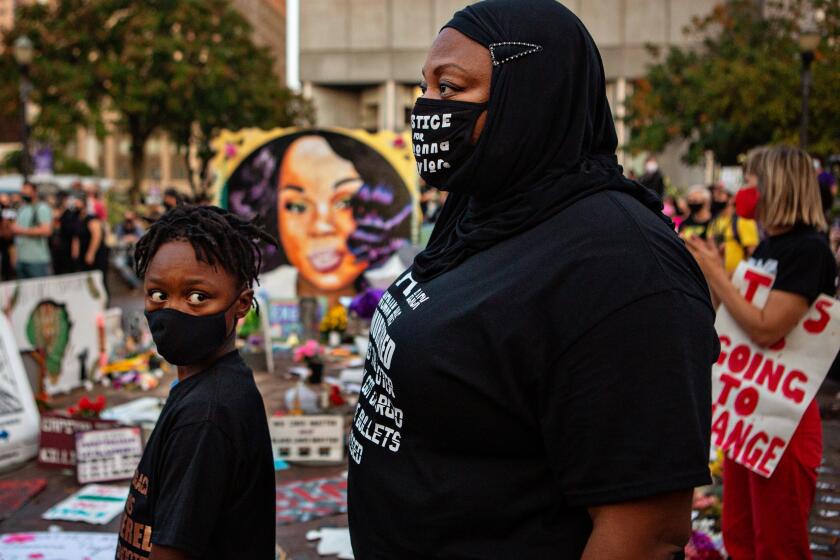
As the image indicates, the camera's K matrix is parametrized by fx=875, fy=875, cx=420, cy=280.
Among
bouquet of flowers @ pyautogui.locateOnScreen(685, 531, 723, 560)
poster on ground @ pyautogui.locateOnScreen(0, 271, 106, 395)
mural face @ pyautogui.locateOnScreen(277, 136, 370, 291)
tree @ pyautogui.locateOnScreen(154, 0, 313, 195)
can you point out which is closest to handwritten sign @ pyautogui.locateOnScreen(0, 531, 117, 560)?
bouquet of flowers @ pyautogui.locateOnScreen(685, 531, 723, 560)

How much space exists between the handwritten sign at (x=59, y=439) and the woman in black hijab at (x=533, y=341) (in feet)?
14.6

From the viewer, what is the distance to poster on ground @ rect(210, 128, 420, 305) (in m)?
12.1

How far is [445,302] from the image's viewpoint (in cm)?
156

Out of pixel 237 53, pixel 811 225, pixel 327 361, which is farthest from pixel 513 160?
pixel 237 53

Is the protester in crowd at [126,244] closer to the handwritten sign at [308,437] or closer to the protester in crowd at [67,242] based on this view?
the protester in crowd at [67,242]

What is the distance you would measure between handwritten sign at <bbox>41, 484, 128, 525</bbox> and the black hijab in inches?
152

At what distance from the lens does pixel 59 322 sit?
25.7 ft

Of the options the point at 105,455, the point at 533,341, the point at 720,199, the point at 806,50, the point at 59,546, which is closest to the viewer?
the point at 533,341

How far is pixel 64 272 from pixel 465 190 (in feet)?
38.9

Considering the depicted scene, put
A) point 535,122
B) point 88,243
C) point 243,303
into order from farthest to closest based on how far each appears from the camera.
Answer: point 88,243 → point 243,303 → point 535,122

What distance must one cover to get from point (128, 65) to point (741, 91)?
1929 centimetres

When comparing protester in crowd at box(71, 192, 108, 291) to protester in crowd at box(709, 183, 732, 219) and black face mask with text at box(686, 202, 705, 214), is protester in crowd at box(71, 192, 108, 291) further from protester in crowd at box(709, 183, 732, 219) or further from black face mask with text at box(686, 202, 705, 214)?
protester in crowd at box(709, 183, 732, 219)

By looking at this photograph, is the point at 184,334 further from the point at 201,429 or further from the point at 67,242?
the point at 67,242

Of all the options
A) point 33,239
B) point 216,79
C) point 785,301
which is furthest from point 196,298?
point 216,79
